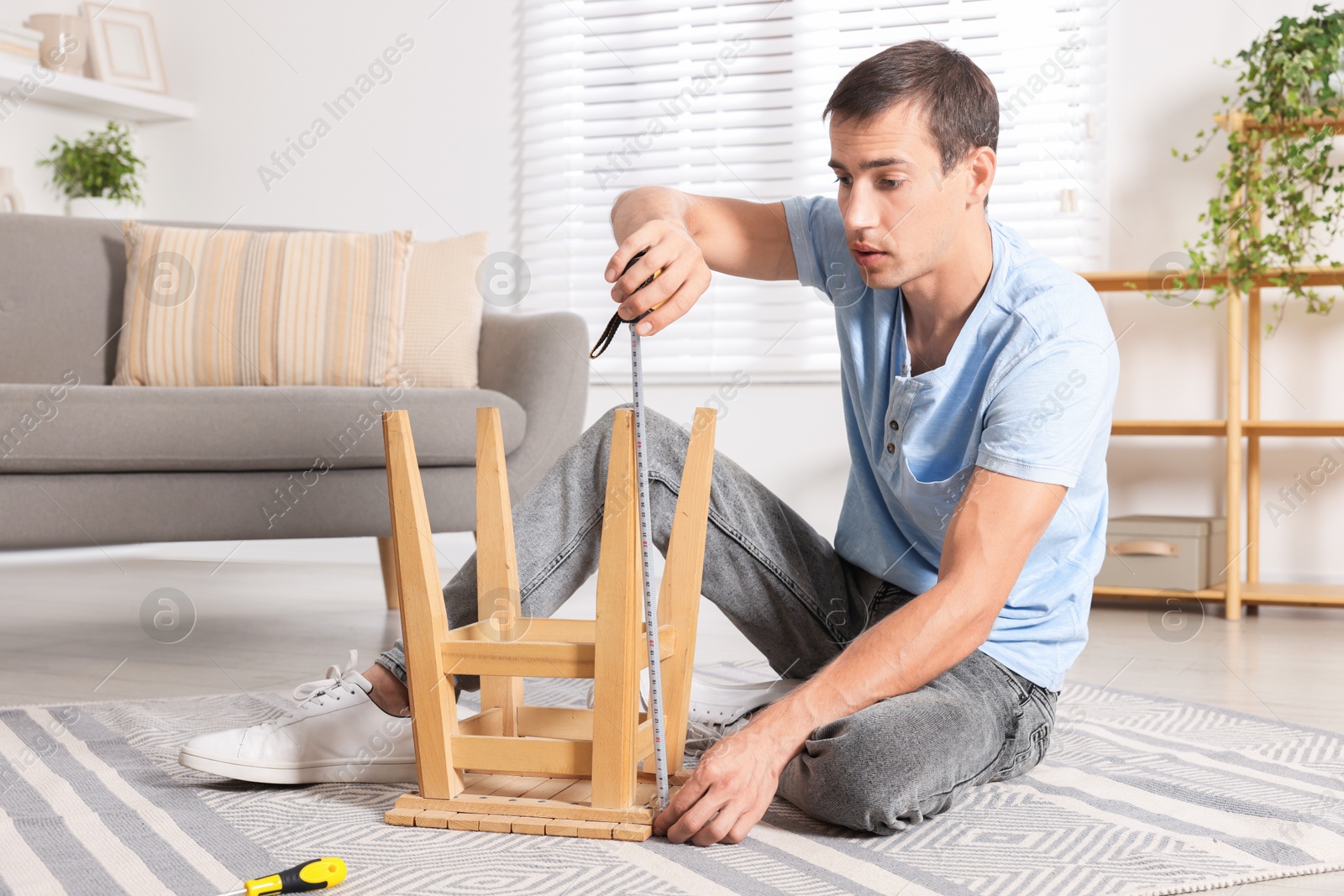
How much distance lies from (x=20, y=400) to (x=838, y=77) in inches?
85.5

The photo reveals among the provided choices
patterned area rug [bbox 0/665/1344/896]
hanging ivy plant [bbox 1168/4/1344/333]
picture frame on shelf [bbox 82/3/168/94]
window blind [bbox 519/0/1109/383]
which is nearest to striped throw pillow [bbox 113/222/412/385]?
window blind [bbox 519/0/1109/383]

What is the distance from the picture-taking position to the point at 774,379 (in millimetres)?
3260

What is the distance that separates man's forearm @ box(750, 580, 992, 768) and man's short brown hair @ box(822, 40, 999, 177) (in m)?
0.47

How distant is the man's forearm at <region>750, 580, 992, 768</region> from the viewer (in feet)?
3.45

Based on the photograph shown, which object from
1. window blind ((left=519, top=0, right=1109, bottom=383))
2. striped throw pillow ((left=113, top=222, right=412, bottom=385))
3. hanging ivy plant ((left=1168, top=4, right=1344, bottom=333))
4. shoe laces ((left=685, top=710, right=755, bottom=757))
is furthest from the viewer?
window blind ((left=519, top=0, right=1109, bottom=383))

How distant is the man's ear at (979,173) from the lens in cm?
127

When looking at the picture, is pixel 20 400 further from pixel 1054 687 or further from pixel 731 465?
pixel 1054 687

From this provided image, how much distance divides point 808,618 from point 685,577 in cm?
23

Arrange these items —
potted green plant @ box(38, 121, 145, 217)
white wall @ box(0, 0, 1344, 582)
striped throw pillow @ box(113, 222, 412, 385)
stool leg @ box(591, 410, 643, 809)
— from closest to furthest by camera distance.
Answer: stool leg @ box(591, 410, 643, 809) < striped throw pillow @ box(113, 222, 412, 385) < white wall @ box(0, 0, 1344, 582) < potted green plant @ box(38, 121, 145, 217)

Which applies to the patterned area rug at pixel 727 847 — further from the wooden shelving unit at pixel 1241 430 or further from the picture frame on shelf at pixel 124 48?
the picture frame on shelf at pixel 124 48

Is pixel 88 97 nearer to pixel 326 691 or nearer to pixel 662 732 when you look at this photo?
pixel 326 691

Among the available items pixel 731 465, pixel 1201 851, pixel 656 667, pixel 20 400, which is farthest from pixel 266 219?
pixel 1201 851

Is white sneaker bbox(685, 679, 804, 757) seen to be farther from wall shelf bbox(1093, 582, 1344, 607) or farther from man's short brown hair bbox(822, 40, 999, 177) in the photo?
wall shelf bbox(1093, 582, 1344, 607)

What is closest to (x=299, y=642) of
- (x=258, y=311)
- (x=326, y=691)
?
(x=258, y=311)
